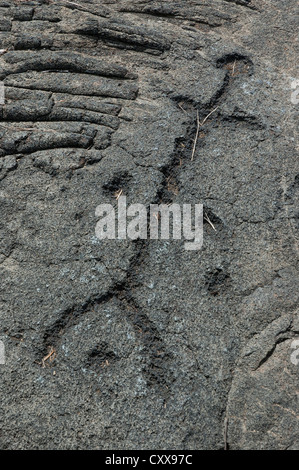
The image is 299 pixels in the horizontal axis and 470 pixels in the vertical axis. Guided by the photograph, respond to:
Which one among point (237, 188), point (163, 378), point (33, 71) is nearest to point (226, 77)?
point (237, 188)

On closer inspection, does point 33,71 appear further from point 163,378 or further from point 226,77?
point 163,378

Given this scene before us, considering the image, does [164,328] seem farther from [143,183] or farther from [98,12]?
[98,12]

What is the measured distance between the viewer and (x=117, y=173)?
2.22m

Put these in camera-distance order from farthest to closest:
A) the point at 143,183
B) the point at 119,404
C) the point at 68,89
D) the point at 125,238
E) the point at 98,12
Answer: the point at 98,12 < the point at 68,89 < the point at 143,183 < the point at 125,238 < the point at 119,404

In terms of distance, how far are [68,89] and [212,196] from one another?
0.89 m

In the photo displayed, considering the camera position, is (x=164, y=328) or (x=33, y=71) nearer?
(x=164, y=328)

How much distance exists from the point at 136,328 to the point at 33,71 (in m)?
1.42

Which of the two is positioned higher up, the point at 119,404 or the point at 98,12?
the point at 98,12

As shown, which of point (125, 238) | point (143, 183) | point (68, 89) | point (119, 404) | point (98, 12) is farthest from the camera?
point (98, 12)

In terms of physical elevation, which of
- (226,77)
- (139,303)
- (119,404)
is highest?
(226,77)

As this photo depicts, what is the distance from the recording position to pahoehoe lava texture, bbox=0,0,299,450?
5.70 ft

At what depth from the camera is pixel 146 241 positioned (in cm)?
207

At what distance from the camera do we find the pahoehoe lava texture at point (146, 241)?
1736 millimetres

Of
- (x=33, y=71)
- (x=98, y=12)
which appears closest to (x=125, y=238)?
(x=33, y=71)
